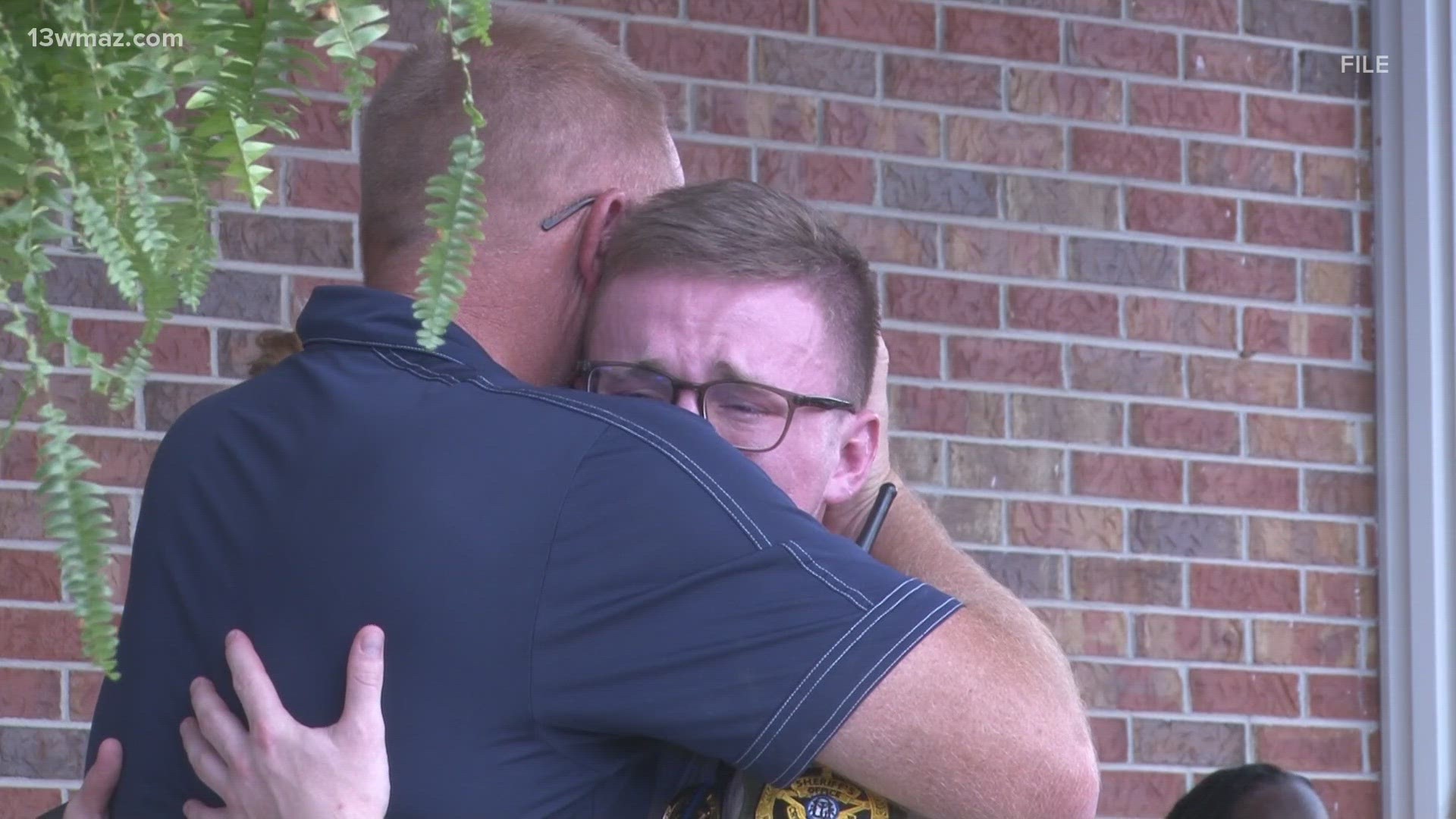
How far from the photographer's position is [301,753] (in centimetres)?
139

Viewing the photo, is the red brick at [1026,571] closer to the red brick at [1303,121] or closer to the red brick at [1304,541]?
the red brick at [1304,541]

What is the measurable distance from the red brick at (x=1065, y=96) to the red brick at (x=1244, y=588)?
1001mm

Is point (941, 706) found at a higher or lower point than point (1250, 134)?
lower

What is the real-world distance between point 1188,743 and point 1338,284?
3.54 feet

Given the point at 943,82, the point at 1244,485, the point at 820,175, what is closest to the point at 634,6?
the point at 820,175

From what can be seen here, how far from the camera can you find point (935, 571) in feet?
6.06

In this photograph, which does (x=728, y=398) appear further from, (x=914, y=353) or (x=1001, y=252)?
(x=1001, y=252)

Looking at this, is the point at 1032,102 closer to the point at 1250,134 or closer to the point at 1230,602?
the point at 1250,134

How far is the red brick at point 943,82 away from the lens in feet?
11.9

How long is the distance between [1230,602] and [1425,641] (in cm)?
43

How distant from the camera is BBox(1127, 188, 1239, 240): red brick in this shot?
3783 mm

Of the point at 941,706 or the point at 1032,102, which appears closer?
the point at 941,706

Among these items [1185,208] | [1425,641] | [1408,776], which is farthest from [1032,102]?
[1408,776]

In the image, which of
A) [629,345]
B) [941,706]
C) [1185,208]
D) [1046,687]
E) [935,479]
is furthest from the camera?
[1185,208]
